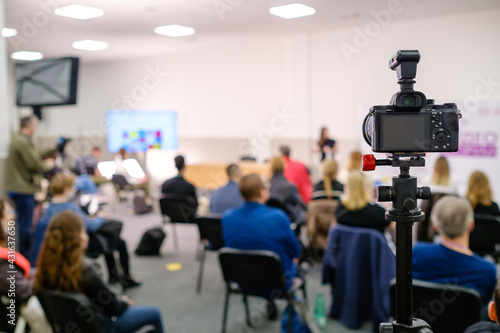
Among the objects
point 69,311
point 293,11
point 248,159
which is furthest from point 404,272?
point 248,159

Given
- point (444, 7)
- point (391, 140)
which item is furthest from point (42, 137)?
point (391, 140)

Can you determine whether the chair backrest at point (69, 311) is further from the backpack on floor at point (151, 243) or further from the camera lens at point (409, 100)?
the backpack on floor at point (151, 243)

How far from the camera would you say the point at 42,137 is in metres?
11.6

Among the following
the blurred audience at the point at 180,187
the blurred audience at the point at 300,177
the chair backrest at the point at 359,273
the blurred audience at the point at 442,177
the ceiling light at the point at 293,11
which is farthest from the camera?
the blurred audience at the point at 300,177

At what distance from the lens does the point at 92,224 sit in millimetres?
3715

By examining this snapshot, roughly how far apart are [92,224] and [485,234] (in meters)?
3.21

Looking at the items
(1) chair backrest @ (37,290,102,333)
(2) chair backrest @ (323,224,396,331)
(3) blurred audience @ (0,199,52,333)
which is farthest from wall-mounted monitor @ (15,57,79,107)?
(2) chair backrest @ (323,224,396,331)

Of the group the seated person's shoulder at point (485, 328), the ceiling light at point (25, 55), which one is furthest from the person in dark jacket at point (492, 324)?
the ceiling light at point (25, 55)

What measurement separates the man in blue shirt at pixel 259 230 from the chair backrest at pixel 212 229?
0.78 meters

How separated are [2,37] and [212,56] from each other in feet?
20.0

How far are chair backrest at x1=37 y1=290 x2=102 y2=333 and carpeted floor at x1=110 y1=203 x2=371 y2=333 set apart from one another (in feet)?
4.05

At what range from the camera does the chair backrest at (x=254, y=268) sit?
8.76 ft

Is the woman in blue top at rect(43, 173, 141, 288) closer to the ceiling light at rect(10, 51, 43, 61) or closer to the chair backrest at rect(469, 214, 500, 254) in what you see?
the chair backrest at rect(469, 214, 500, 254)

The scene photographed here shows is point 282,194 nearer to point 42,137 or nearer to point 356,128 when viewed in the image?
point 356,128
